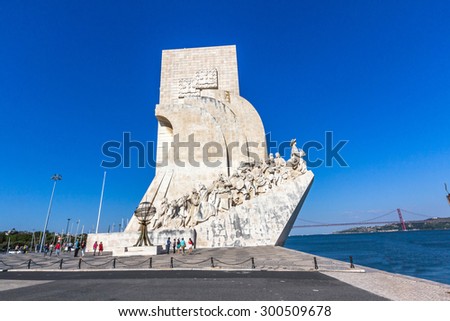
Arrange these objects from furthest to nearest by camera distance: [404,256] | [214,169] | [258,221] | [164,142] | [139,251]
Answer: [164,142] < [214,169] < [404,256] < [258,221] < [139,251]

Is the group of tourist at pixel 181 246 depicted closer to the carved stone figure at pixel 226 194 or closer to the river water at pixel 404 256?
the carved stone figure at pixel 226 194

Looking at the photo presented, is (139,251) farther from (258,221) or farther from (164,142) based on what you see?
(164,142)

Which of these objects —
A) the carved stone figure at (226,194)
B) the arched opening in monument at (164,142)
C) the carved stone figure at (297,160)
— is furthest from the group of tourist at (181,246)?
the arched opening in monument at (164,142)

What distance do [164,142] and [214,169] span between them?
15.0ft

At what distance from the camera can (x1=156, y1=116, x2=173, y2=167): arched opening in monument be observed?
19.5 metres

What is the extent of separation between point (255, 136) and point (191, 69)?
8980mm

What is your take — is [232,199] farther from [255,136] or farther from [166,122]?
[166,122]

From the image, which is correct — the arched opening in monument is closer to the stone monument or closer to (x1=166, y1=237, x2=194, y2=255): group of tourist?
the stone monument

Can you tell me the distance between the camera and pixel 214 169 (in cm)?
1872

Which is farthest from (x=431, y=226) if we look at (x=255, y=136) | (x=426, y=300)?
(x=426, y=300)

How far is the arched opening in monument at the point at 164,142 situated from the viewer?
1948cm

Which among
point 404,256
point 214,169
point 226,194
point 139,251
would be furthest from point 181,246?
point 404,256

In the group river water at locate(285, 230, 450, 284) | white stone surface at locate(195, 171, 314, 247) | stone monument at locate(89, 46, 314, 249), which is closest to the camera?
river water at locate(285, 230, 450, 284)

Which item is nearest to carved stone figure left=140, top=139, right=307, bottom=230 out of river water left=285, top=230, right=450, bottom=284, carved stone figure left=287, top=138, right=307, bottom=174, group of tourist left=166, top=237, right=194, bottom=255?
carved stone figure left=287, top=138, right=307, bottom=174
